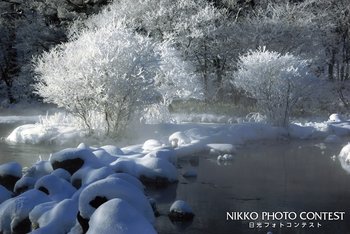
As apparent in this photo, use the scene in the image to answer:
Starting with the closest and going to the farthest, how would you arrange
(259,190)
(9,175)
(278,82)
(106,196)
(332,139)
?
(106,196) → (259,190) → (9,175) → (332,139) → (278,82)

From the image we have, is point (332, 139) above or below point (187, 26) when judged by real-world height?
below

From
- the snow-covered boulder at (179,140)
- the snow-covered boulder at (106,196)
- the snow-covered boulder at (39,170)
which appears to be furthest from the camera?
the snow-covered boulder at (179,140)

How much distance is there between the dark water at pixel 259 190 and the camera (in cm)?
998

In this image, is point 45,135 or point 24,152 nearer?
point 24,152

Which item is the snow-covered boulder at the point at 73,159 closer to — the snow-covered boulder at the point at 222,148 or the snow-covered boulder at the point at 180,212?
the snow-covered boulder at the point at 180,212

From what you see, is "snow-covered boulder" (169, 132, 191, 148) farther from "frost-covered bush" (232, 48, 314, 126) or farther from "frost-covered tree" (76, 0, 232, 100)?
"frost-covered tree" (76, 0, 232, 100)

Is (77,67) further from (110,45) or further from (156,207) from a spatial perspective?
(156,207)

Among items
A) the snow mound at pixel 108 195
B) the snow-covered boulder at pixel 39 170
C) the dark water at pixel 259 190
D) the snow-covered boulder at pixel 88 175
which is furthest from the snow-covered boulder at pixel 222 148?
the snow mound at pixel 108 195

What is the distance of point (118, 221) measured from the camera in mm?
7375

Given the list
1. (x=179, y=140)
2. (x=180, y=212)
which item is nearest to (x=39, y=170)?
(x=180, y=212)

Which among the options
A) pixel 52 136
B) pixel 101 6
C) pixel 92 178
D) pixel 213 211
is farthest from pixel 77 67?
pixel 101 6

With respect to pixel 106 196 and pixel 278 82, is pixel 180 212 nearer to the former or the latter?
pixel 106 196

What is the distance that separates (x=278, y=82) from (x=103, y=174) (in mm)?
12879

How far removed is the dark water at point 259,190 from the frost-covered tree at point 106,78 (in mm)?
3992
